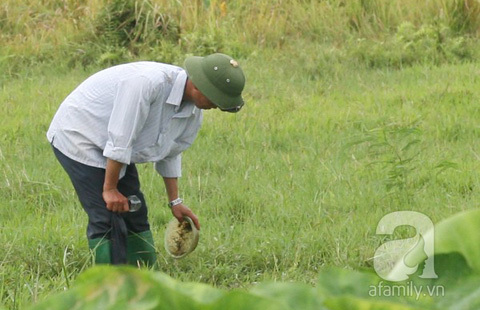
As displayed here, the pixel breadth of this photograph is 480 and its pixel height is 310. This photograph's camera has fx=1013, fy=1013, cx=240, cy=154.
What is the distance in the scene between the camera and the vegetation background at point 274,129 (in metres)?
4.94

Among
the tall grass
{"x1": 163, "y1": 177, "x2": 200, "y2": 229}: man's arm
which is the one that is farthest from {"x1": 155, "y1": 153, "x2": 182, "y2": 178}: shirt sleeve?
the tall grass

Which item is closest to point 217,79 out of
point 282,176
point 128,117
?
point 128,117

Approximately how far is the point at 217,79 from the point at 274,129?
2.67m

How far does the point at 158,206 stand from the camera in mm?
5699

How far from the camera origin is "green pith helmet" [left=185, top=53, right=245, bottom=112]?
4422 millimetres

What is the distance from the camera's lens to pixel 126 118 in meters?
4.28

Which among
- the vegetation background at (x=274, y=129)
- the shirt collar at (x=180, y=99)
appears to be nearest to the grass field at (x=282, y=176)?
the vegetation background at (x=274, y=129)

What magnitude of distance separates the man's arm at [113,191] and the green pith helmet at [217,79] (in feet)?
1.62

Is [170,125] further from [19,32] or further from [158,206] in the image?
[19,32]

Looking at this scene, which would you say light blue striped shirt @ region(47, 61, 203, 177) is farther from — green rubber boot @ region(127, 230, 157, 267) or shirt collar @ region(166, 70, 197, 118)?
green rubber boot @ region(127, 230, 157, 267)

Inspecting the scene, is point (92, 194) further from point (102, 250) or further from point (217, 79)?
point (217, 79)

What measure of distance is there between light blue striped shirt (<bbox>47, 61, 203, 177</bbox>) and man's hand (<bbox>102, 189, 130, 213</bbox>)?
0.15m

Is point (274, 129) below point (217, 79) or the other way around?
below

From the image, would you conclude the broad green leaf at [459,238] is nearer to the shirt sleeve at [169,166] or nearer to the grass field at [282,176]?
the grass field at [282,176]
